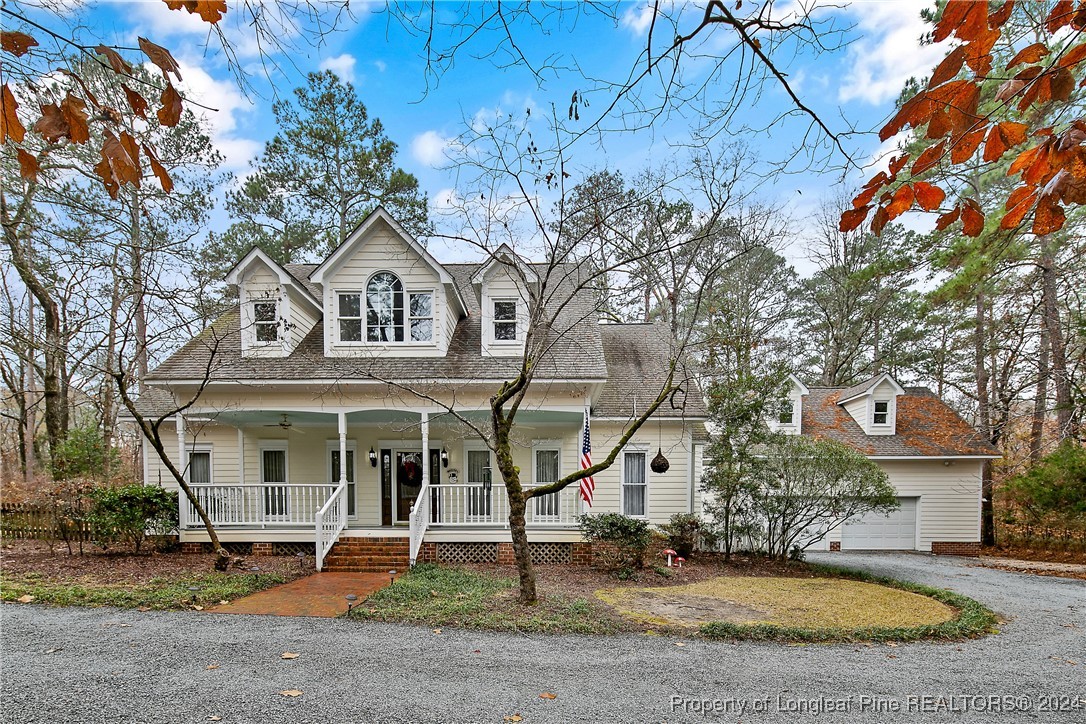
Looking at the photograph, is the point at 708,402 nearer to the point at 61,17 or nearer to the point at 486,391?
the point at 486,391

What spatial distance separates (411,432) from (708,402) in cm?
711

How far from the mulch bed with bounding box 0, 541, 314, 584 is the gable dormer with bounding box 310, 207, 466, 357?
14.3ft

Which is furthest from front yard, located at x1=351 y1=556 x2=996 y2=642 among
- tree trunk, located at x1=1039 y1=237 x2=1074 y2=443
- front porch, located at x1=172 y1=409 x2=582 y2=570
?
tree trunk, located at x1=1039 y1=237 x2=1074 y2=443

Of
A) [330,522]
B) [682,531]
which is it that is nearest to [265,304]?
[330,522]

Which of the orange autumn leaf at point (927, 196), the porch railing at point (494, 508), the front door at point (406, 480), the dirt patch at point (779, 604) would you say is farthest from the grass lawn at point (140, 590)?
the orange autumn leaf at point (927, 196)

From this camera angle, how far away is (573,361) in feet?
34.5

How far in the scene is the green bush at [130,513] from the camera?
31.6 ft

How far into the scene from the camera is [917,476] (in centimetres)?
1541

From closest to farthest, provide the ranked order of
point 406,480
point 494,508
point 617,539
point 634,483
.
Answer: point 617,539 < point 494,508 < point 634,483 < point 406,480

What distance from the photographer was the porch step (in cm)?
952

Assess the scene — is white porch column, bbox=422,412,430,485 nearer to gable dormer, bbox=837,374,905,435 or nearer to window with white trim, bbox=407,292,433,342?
window with white trim, bbox=407,292,433,342

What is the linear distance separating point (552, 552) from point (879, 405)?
1258 centimetres

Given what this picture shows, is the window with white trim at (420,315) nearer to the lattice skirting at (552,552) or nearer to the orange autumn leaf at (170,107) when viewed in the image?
the lattice skirting at (552,552)

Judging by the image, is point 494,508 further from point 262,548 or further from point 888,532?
point 888,532
